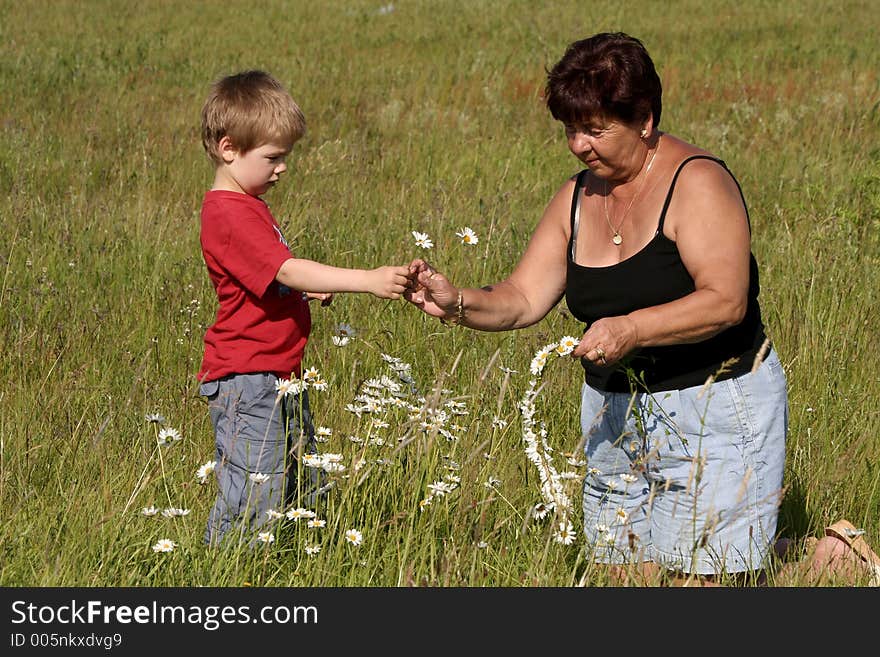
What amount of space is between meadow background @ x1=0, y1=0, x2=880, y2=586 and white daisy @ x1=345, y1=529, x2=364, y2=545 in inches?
1.4

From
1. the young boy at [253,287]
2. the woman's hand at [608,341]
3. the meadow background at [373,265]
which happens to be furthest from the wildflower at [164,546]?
the woman's hand at [608,341]

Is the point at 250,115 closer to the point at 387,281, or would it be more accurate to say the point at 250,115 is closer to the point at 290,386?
the point at 387,281

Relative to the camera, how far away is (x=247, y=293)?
11.2 feet

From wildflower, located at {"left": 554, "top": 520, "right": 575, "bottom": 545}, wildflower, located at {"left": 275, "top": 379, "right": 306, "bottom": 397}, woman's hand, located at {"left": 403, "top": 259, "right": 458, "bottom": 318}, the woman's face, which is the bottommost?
wildflower, located at {"left": 554, "top": 520, "right": 575, "bottom": 545}

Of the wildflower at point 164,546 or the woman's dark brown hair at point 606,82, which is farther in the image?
the woman's dark brown hair at point 606,82

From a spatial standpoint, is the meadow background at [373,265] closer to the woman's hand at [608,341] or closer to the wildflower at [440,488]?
the wildflower at [440,488]

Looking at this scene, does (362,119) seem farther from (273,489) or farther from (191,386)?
(273,489)

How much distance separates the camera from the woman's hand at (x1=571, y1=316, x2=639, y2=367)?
9.65ft

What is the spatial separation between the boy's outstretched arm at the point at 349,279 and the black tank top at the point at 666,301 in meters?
0.65

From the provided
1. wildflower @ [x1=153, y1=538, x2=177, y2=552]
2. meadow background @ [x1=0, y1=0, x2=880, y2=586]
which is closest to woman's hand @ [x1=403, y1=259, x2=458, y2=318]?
meadow background @ [x1=0, y1=0, x2=880, y2=586]

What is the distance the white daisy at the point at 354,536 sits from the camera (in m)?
2.96

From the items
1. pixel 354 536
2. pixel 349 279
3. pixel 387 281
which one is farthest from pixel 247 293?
pixel 354 536

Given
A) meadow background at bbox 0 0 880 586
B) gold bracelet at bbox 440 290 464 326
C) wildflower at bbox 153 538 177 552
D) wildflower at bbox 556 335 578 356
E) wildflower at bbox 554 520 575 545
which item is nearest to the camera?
wildflower at bbox 153 538 177 552

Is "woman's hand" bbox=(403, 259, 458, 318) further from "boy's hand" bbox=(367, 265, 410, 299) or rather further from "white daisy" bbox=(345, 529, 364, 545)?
"white daisy" bbox=(345, 529, 364, 545)
